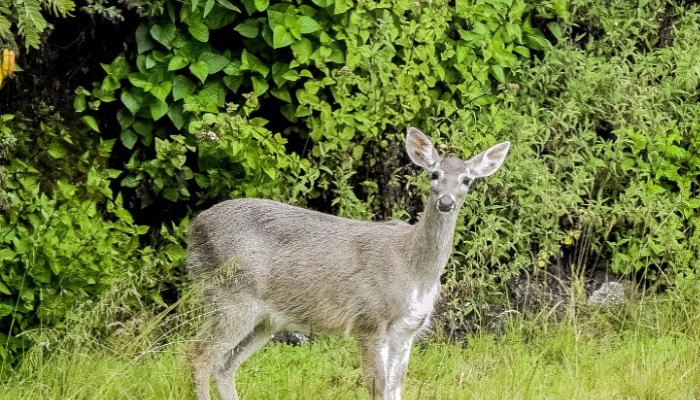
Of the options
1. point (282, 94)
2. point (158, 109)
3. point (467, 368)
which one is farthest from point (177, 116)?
point (467, 368)

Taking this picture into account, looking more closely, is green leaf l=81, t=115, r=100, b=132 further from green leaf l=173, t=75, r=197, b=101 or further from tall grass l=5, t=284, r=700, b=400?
tall grass l=5, t=284, r=700, b=400


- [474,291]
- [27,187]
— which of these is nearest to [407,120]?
[474,291]

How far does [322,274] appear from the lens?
7164mm

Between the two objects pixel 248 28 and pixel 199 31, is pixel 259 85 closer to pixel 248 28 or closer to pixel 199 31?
pixel 248 28

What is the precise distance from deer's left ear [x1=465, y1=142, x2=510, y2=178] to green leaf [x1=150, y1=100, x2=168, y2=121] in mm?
1914

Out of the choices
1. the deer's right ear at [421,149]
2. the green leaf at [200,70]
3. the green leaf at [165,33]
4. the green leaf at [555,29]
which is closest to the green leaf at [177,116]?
the green leaf at [200,70]

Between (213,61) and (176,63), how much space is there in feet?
0.81

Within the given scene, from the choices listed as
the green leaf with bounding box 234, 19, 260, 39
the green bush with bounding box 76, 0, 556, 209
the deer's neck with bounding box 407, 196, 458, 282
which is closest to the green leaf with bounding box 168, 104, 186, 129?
the green bush with bounding box 76, 0, 556, 209

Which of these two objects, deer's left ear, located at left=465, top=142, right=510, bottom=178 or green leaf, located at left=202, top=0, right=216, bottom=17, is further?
green leaf, located at left=202, top=0, right=216, bottom=17

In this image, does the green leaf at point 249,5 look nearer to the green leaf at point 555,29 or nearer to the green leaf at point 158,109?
the green leaf at point 158,109

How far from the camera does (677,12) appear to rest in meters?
9.79

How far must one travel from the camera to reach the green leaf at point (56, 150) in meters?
7.78

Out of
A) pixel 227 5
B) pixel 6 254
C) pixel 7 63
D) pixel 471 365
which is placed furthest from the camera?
pixel 227 5

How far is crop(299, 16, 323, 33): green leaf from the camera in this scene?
315 inches
